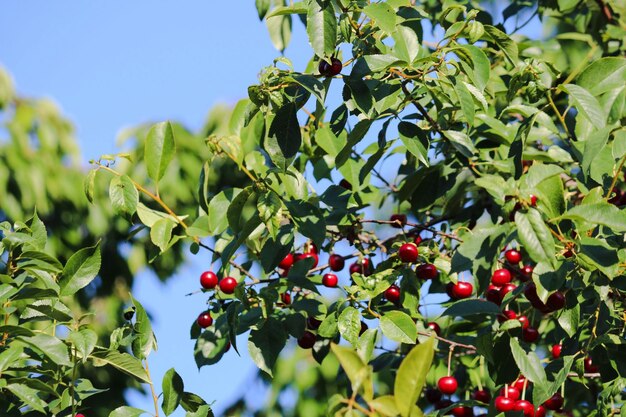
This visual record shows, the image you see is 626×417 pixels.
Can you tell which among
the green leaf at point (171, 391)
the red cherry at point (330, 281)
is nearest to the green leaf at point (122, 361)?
the green leaf at point (171, 391)

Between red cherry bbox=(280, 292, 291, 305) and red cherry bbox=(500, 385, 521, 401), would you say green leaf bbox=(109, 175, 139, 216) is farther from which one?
red cherry bbox=(500, 385, 521, 401)

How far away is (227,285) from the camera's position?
2049 mm

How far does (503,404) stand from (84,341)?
80cm

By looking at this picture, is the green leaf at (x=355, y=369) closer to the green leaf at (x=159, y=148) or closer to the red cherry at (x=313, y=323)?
the red cherry at (x=313, y=323)

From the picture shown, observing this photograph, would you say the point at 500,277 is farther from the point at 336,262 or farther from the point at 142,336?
the point at 142,336

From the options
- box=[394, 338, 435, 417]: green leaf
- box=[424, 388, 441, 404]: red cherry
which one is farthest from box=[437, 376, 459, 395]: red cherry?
box=[394, 338, 435, 417]: green leaf

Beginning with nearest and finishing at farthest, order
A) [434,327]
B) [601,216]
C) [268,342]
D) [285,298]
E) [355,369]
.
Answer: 1. [355,369]
2. [601,216]
3. [268,342]
4. [285,298]
5. [434,327]

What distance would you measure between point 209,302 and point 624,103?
1025 millimetres

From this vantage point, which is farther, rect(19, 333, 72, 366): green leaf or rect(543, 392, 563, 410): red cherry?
rect(543, 392, 563, 410): red cherry

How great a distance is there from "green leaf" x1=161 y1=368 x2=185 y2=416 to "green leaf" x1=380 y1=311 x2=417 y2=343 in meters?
0.40

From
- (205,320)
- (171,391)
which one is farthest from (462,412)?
(171,391)

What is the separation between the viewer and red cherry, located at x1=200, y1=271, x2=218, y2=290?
2066mm

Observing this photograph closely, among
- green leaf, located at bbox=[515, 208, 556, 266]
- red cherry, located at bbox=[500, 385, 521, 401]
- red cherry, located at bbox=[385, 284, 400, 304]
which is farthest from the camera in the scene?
red cherry, located at bbox=[385, 284, 400, 304]

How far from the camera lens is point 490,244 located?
1.66 m
